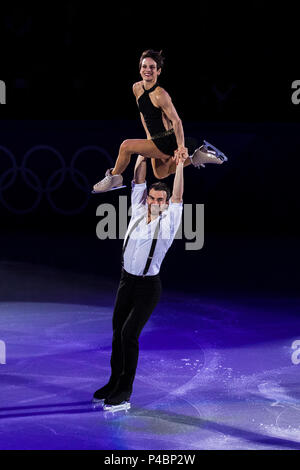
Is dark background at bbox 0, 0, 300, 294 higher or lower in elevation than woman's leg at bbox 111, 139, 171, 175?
higher

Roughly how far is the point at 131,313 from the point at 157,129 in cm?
175

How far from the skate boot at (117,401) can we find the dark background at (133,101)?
10262mm

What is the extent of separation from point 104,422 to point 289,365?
2.91 meters

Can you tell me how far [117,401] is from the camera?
7.96m

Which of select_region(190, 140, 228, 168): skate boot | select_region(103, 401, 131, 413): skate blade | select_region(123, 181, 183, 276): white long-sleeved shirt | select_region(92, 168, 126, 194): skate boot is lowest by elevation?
select_region(103, 401, 131, 413): skate blade

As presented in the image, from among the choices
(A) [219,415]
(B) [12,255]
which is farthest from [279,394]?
(B) [12,255]

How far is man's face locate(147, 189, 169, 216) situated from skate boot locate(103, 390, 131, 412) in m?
1.74

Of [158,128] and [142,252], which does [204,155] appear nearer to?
[158,128]

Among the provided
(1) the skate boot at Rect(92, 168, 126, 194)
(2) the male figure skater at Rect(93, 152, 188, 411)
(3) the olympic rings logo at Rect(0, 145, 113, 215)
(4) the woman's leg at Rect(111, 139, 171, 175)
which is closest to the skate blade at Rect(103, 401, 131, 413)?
(2) the male figure skater at Rect(93, 152, 188, 411)

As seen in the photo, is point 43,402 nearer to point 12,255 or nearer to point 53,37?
point 12,255

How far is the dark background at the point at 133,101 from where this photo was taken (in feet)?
60.9

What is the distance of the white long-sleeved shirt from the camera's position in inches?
303

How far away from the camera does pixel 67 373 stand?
922 cm

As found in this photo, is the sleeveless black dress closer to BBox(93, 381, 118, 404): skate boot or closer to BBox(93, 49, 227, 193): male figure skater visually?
BBox(93, 49, 227, 193): male figure skater
